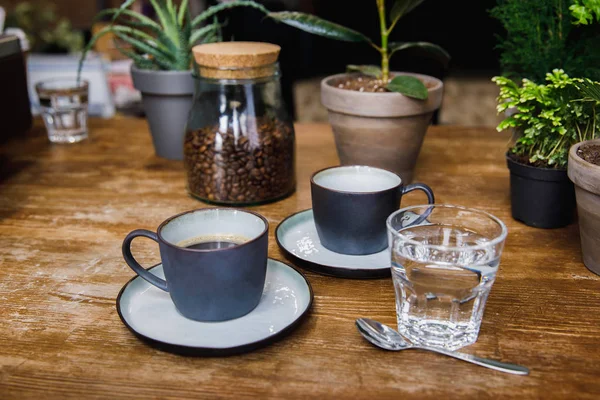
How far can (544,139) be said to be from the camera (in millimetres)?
841

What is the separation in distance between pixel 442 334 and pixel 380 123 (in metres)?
0.46

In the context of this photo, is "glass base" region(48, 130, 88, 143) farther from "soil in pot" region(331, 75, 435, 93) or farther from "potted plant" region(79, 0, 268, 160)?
"soil in pot" region(331, 75, 435, 93)

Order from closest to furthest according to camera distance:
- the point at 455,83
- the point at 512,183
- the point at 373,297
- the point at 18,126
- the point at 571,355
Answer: the point at 571,355 → the point at 373,297 → the point at 512,183 → the point at 18,126 → the point at 455,83

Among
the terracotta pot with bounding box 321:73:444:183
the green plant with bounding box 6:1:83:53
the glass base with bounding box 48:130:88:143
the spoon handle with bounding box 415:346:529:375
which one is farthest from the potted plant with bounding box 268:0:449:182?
the green plant with bounding box 6:1:83:53

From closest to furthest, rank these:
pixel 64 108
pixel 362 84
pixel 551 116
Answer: pixel 551 116
pixel 362 84
pixel 64 108

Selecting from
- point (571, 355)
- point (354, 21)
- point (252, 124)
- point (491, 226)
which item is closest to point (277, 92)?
point (252, 124)

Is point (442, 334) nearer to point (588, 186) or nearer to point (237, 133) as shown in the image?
point (588, 186)

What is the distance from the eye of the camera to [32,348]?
23.9 inches

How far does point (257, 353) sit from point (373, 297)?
17 cm

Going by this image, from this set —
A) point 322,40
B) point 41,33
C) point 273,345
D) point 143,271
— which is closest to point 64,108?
point 143,271

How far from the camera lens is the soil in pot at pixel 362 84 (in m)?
1.02

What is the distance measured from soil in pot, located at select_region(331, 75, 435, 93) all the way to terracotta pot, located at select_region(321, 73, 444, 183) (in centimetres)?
3

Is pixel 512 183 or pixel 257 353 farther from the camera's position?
pixel 512 183

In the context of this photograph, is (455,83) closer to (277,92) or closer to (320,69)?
(320,69)
